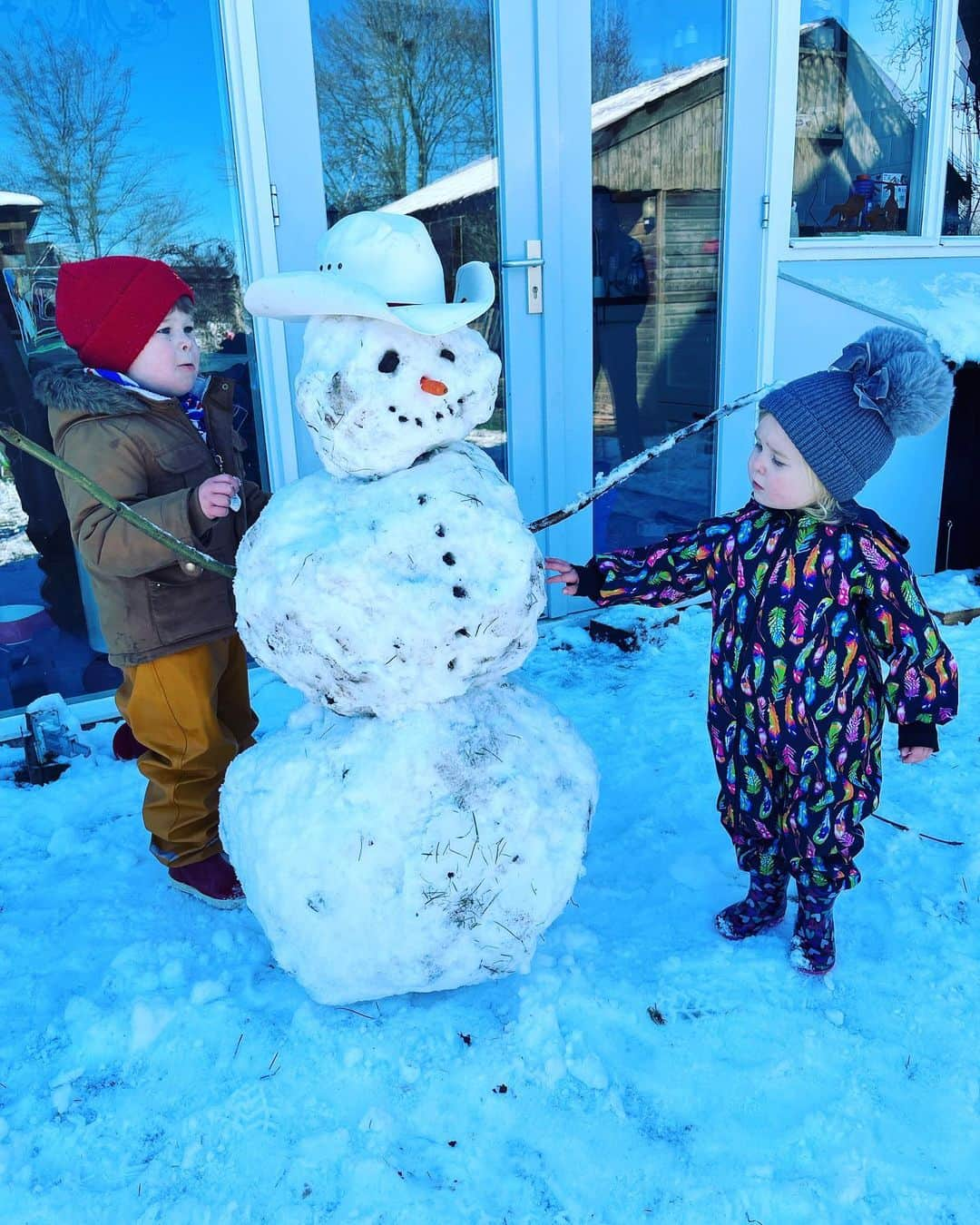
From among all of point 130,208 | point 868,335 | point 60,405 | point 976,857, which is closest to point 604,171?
point 130,208

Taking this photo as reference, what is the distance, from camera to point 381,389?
1664mm

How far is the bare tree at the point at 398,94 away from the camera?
132 inches

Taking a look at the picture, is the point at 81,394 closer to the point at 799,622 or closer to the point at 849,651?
the point at 799,622

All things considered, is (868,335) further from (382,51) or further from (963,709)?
(382,51)

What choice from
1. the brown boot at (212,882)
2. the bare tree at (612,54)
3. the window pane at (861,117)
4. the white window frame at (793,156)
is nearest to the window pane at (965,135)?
the white window frame at (793,156)

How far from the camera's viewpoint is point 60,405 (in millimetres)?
2107

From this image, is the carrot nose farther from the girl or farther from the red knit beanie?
the red knit beanie

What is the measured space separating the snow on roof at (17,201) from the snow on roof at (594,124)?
1.16 metres

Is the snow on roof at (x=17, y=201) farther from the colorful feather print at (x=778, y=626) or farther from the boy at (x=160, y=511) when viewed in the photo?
the colorful feather print at (x=778, y=626)

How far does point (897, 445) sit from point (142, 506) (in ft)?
11.9

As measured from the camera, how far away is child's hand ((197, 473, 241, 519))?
76.9 inches

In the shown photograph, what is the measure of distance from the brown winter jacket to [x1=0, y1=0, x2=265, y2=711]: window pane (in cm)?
127

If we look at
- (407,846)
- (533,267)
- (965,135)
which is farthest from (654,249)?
(407,846)

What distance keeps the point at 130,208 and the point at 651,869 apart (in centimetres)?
274
